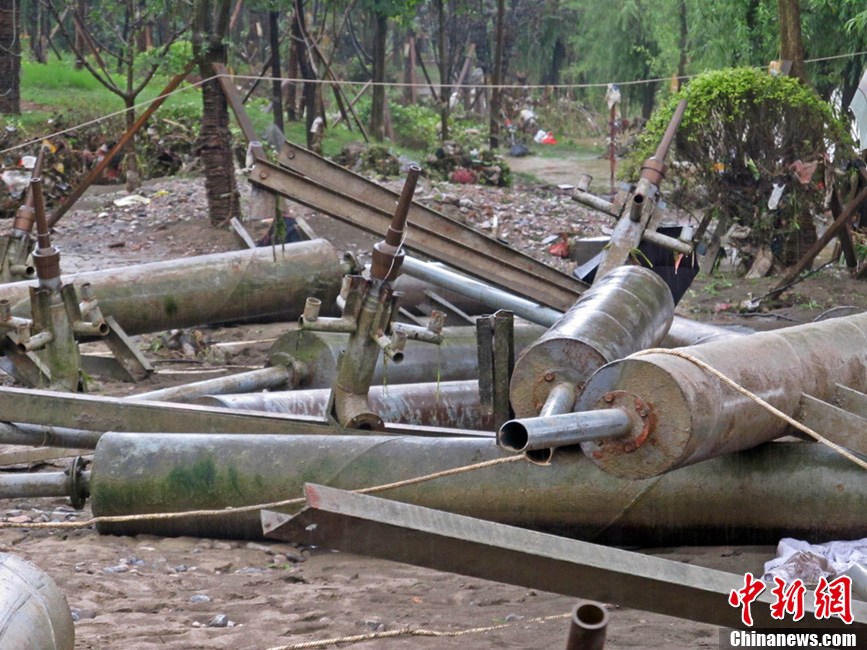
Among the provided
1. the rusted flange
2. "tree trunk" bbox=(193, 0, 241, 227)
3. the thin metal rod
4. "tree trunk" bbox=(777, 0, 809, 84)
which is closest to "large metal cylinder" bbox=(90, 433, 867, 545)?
the rusted flange

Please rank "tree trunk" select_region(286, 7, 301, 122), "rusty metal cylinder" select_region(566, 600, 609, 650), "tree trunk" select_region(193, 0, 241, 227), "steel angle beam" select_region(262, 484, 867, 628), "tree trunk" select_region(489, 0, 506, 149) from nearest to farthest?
"rusty metal cylinder" select_region(566, 600, 609, 650)
"steel angle beam" select_region(262, 484, 867, 628)
"tree trunk" select_region(193, 0, 241, 227)
"tree trunk" select_region(286, 7, 301, 122)
"tree trunk" select_region(489, 0, 506, 149)

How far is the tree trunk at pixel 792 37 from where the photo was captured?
13.4 metres

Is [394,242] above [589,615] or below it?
above

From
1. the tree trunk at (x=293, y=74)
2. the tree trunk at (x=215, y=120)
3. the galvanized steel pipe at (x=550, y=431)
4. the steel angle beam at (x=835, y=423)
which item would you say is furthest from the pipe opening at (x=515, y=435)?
the tree trunk at (x=293, y=74)

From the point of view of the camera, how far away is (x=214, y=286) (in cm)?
873

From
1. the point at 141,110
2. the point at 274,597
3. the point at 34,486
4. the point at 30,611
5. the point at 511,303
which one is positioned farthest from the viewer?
the point at 141,110

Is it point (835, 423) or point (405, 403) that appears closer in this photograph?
point (835, 423)

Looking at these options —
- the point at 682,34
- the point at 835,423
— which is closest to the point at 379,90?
the point at 682,34

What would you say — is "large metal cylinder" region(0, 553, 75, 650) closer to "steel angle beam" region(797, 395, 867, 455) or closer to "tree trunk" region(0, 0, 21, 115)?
"steel angle beam" region(797, 395, 867, 455)

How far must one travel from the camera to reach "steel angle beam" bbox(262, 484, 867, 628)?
2832 mm

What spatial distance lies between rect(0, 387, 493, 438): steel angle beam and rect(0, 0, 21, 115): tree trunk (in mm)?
16131

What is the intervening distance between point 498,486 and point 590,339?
0.69m

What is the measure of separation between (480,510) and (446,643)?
3.24 feet

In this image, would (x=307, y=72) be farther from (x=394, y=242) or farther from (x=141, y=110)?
(x=394, y=242)
